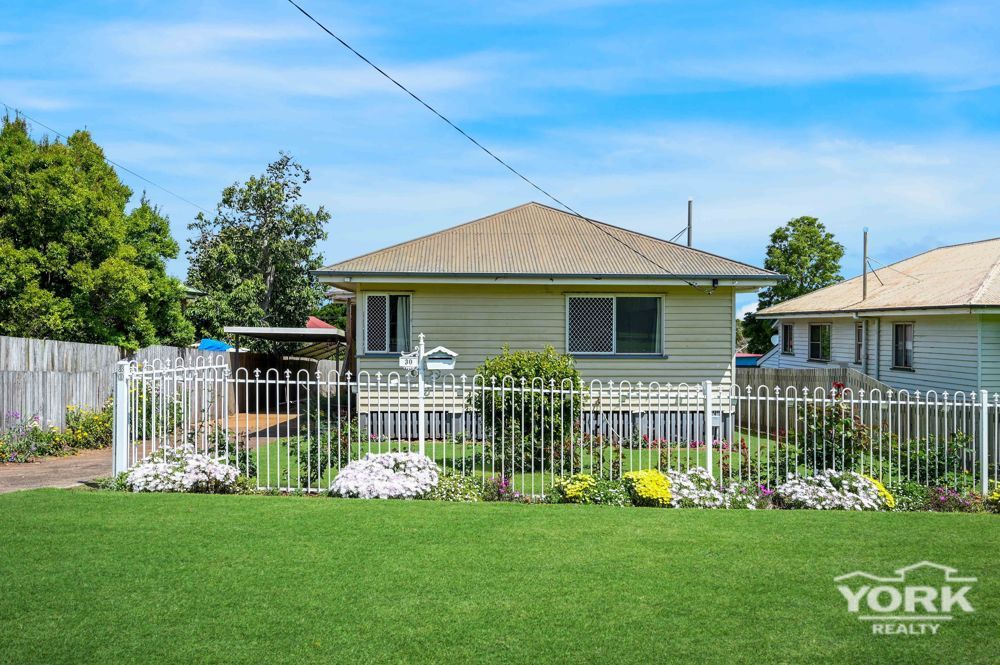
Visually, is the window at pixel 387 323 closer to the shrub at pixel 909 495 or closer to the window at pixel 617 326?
the window at pixel 617 326

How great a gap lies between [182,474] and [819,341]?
23.0 metres

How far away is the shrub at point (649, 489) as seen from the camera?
10.2 m

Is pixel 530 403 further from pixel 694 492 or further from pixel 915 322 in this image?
pixel 915 322

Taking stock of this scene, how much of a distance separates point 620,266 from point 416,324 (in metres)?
4.41

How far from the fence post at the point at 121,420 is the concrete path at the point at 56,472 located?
887mm

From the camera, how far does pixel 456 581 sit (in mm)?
6840

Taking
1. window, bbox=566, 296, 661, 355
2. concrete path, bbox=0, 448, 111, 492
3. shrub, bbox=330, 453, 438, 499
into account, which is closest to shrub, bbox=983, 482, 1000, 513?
shrub, bbox=330, 453, 438, 499

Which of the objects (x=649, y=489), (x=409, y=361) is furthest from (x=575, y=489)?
(x=409, y=361)

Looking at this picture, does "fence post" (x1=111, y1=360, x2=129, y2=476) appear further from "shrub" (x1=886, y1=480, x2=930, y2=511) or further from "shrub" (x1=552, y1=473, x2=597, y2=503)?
"shrub" (x1=886, y1=480, x2=930, y2=511)

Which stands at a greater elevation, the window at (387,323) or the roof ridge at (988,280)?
the roof ridge at (988,280)

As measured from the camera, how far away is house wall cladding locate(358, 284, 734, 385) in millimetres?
18250

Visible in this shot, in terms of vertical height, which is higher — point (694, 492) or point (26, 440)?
point (26, 440)

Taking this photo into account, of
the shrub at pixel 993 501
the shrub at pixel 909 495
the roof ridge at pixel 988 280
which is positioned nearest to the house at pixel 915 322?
the roof ridge at pixel 988 280

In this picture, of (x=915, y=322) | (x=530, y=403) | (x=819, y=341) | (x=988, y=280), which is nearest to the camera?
(x=530, y=403)
